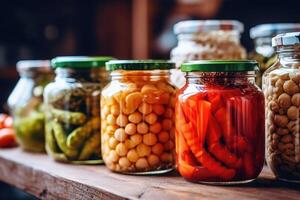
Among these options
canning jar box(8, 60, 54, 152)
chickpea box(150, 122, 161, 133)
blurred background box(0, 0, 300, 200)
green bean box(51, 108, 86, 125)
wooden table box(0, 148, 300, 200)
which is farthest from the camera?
blurred background box(0, 0, 300, 200)

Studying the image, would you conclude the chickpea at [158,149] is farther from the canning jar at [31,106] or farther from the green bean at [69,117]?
the canning jar at [31,106]

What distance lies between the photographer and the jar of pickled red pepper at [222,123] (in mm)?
642

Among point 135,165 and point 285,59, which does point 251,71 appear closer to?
point 285,59

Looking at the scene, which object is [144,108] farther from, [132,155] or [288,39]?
[288,39]

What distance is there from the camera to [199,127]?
0.65 metres

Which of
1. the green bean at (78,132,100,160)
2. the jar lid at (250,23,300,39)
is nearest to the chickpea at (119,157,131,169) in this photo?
the green bean at (78,132,100,160)

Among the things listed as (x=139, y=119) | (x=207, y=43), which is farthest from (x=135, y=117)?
(x=207, y=43)

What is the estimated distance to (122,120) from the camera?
2.38 feet

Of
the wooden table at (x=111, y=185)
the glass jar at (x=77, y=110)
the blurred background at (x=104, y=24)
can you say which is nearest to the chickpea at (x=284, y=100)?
the wooden table at (x=111, y=185)

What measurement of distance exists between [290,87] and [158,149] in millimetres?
205

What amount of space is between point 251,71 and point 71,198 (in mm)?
301

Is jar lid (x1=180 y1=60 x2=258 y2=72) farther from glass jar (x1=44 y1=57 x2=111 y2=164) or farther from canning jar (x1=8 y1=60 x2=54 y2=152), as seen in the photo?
canning jar (x1=8 y1=60 x2=54 y2=152)

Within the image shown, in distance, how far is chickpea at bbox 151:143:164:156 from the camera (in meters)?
0.73

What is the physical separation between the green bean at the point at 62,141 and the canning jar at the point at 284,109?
0.32 metres
